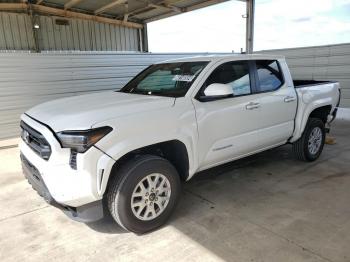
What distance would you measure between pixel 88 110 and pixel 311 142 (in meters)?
3.63

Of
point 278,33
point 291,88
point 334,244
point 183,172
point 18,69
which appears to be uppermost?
point 278,33

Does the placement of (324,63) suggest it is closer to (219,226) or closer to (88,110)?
(219,226)

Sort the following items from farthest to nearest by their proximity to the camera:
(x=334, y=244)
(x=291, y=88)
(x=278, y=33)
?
1. (x=278, y=33)
2. (x=291, y=88)
3. (x=334, y=244)

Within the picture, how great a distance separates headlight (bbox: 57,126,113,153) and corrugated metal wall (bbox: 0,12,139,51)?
12.2 m

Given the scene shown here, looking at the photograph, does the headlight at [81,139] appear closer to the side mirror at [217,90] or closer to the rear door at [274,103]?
the side mirror at [217,90]

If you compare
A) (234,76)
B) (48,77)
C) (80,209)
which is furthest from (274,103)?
(48,77)

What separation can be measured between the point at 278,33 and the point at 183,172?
344 inches

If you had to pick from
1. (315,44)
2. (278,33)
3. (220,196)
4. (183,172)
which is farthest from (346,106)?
(183,172)

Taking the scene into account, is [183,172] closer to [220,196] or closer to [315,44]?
[220,196]

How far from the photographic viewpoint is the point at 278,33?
33.3ft

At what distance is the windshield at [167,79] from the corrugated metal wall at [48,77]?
4.31 meters

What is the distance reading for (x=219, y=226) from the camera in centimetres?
293

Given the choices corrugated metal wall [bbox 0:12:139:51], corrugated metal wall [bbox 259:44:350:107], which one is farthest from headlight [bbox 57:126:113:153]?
corrugated metal wall [bbox 0:12:139:51]

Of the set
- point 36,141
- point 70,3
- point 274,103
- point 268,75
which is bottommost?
point 36,141
